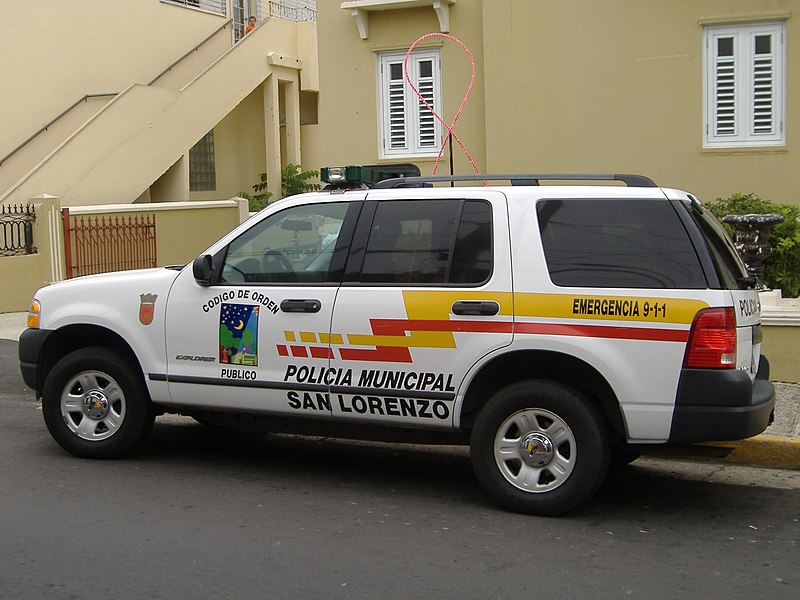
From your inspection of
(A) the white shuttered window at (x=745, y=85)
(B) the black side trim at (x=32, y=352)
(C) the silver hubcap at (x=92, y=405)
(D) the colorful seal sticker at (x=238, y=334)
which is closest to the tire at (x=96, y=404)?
(C) the silver hubcap at (x=92, y=405)

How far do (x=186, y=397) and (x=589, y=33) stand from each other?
8.28m

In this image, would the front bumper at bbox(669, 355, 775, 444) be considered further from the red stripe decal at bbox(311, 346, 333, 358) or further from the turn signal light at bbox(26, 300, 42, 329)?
the turn signal light at bbox(26, 300, 42, 329)

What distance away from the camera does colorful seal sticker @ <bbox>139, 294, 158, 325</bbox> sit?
6.82 m

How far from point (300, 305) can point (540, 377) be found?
5.01 feet

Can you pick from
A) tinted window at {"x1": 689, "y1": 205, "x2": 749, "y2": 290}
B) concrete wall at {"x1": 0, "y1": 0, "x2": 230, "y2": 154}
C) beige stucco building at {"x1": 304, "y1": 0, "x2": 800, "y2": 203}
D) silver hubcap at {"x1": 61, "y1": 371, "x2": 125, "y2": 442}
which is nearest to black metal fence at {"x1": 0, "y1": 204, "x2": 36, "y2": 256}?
concrete wall at {"x1": 0, "y1": 0, "x2": 230, "y2": 154}

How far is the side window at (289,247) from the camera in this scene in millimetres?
6508

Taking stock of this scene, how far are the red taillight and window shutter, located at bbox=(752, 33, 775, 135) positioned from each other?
7621 mm

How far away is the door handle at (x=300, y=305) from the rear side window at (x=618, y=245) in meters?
1.44

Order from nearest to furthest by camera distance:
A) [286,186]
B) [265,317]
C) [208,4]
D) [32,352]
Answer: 1. [265,317]
2. [32,352]
3. [286,186]
4. [208,4]

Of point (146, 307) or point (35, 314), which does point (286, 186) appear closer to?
point (35, 314)

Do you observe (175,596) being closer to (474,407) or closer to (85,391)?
(474,407)

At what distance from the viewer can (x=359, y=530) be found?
5645 millimetres

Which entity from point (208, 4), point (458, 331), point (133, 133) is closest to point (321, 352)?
point (458, 331)

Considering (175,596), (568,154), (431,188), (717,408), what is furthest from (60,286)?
(568,154)
